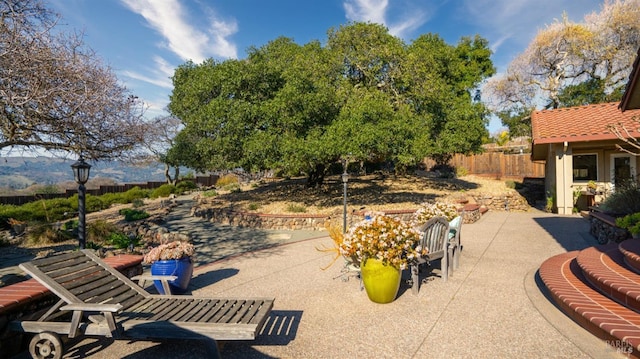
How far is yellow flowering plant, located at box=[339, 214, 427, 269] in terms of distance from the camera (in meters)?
4.52

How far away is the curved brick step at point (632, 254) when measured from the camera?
182 inches

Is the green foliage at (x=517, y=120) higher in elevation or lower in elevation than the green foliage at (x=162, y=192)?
higher

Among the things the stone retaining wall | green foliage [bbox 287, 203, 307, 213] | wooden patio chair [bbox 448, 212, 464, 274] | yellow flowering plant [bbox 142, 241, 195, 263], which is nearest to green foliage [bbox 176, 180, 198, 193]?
the stone retaining wall

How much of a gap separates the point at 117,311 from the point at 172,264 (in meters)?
1.79

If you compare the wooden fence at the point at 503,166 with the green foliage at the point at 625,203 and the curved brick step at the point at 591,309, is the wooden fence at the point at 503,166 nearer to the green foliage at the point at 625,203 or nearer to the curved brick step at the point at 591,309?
the green foliage at the point at 625,203

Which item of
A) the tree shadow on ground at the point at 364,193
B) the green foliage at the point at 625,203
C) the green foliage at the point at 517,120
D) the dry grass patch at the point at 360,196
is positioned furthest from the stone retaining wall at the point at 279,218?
the green foliage at the point at 517,120

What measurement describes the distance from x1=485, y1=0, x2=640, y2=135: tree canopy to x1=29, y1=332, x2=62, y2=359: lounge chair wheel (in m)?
33.7

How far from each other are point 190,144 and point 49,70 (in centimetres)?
1186

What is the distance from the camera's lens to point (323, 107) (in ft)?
41.9

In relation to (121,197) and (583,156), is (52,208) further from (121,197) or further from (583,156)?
(583,156)

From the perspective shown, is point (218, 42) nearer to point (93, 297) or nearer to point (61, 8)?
point (61, 8)

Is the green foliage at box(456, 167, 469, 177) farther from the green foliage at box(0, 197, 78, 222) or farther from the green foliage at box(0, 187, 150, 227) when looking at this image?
the green foliage at box(0, 197, 78, 222)

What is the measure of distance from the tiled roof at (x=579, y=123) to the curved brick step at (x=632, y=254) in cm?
766

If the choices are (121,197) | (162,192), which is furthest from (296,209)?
(162,192)
